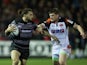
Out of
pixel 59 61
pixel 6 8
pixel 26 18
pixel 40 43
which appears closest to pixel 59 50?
pixel 59 61

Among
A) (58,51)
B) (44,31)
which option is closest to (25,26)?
(44,31)

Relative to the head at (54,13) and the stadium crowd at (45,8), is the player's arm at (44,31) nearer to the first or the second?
the head at (54,13)

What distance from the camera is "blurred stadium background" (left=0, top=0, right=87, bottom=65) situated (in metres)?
23.4

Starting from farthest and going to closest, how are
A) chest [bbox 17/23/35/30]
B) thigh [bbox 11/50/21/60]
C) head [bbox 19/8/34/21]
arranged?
chest [bbox 17/23/35/30]
head [bbox 19/8/34/21]
thigh [bbox 11/50/21/60]

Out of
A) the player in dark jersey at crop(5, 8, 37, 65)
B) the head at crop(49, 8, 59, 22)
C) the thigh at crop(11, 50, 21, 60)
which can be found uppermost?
the head at crop(49, 8, 59, 22)

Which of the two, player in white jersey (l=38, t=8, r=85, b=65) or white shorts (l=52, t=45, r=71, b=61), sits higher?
player in white jersey (l=38, t=8, r=85, b=65)

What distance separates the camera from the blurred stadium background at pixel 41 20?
23.4 meters

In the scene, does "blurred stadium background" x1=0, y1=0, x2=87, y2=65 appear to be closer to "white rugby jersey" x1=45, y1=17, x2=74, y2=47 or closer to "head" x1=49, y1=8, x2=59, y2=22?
"white rugby jersey" x1=45, y1=17, x2=74, y2=47

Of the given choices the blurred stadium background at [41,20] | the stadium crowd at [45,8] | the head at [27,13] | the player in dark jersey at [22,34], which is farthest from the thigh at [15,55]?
the stadium crowd at [45,8]

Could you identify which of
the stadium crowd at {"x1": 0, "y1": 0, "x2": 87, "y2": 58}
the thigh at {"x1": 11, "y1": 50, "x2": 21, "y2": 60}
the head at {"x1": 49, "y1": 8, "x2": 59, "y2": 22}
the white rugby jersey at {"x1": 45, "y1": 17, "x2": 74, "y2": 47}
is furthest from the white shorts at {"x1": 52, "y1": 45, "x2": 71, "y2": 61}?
the stadium crowd at {"x1": 0, "y1": 0, "x2": 87, "y2": 58}

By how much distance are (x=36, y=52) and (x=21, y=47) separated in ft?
32.0

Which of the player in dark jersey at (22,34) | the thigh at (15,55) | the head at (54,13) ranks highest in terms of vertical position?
the head at (54,13)

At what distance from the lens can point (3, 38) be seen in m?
23.6

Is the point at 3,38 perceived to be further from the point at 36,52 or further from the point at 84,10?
the point at 84,10
